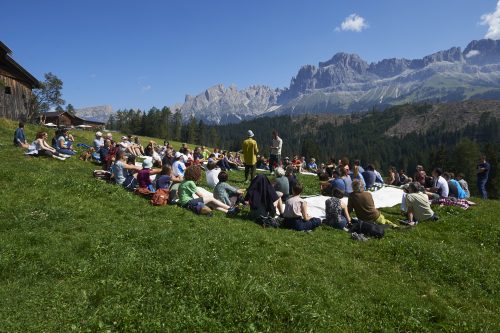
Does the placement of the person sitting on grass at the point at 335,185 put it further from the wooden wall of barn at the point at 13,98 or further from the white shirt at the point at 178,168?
the wooden wall of barn at the point at 13,98

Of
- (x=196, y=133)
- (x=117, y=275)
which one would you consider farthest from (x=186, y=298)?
(x=196, y=133)

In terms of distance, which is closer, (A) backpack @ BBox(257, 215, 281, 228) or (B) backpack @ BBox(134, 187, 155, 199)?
(A) backpack @ BBox(257, 215, 281, 228)

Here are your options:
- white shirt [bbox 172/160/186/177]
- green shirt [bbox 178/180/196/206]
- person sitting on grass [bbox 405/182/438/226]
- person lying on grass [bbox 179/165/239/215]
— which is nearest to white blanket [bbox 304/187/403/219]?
person sitting on grass [bbox 405/182/438/226]

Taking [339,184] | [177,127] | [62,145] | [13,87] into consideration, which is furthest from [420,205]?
[177,127]

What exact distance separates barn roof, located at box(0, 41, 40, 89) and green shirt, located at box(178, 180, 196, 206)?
117 ft

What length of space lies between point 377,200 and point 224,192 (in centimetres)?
985

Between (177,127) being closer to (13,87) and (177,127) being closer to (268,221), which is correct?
(13,87)

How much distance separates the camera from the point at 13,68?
4284 centimetres

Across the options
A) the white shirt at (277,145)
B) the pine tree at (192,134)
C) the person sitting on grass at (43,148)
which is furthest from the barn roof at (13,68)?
the pine tree at (192,134)

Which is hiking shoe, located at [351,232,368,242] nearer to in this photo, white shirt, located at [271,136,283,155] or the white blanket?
the white blanket

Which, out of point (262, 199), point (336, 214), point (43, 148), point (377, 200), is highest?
point (43, 148)

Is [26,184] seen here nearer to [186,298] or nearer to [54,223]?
[54,223]

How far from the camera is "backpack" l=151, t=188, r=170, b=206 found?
49.3ft

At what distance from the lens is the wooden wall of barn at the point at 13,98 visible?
4068 centimetres
